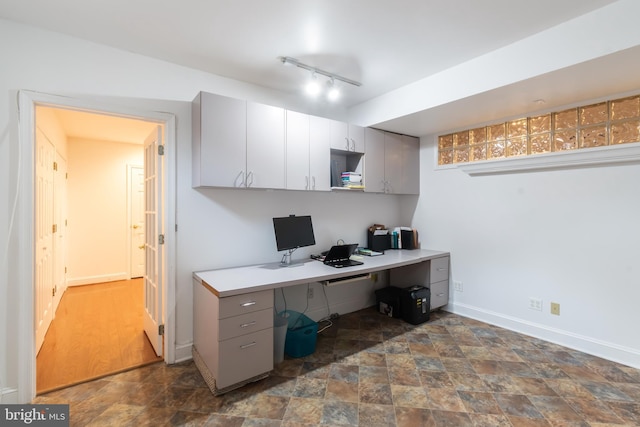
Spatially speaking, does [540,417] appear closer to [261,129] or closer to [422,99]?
[422,99]

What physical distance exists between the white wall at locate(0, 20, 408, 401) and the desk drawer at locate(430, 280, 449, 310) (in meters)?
1.21

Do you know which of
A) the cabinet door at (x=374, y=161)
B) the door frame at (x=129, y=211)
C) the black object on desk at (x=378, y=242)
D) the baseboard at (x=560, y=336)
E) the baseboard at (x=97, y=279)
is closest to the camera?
the baseboard at (x=560, y=336)

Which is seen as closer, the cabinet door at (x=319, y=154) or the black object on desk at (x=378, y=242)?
the cabinet door at (x=319, y=154)

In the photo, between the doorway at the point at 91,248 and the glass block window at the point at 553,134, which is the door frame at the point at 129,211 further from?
the glass block window at the point at 553,134

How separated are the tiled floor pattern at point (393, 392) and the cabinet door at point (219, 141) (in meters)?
1.61

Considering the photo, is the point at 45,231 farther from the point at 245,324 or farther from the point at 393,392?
the point at 393,392

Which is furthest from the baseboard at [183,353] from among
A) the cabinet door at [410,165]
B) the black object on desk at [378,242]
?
the cabinet door at [410,165]

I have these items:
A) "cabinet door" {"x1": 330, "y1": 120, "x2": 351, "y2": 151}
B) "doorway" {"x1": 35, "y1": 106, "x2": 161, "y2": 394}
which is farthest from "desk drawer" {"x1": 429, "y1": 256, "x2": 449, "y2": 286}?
"doorway" {"x1": 35, "y1": 106, "x2": 161, "y2": 394}

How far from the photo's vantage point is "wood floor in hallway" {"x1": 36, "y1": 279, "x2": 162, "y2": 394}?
2350mm

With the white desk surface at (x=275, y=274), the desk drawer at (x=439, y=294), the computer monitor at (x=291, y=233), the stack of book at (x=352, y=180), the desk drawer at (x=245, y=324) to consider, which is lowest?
the desk drawer at (x=439, y=294)

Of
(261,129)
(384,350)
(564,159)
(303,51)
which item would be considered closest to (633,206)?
(564,159)

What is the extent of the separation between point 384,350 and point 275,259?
1391mm

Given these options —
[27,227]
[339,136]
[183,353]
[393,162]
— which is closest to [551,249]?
[393,162]

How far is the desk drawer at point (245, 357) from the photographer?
2.04 metres
